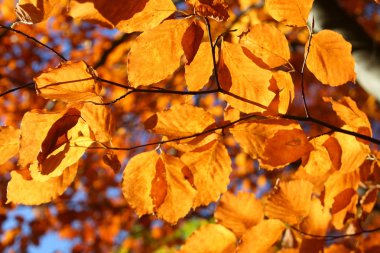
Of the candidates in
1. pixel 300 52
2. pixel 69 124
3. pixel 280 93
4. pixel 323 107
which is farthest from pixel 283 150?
pixel 323 107

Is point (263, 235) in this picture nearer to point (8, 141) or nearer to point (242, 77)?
point (242, 77)

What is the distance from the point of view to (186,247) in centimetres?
102

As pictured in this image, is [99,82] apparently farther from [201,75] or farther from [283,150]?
[283,150]

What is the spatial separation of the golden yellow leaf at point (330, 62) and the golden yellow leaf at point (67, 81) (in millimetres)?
464

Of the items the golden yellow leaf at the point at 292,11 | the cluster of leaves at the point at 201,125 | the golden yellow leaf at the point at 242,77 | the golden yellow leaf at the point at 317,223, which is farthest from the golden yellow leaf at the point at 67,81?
the golden yellow leaf at the point at 317,223

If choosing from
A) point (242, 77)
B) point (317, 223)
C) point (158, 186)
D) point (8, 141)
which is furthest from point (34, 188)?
point (317, 223)

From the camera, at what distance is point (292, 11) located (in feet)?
2.58

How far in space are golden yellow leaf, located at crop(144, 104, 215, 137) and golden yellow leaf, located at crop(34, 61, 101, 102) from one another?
17cm

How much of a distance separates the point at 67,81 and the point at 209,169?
40cm

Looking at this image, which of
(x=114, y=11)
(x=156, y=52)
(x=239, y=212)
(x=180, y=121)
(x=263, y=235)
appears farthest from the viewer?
(x=239, y=212)

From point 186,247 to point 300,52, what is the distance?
13.3 ft

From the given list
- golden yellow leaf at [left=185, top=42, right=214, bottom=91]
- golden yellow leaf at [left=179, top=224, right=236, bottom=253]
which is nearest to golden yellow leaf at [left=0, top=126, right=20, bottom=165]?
golden yellow leaf at [left=185, top=42, right=214, bottom=91]

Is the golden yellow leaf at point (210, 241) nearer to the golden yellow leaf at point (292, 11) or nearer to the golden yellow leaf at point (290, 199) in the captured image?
the golden yellow leaf at point (290, 199)

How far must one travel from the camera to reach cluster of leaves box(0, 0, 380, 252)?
726mm
